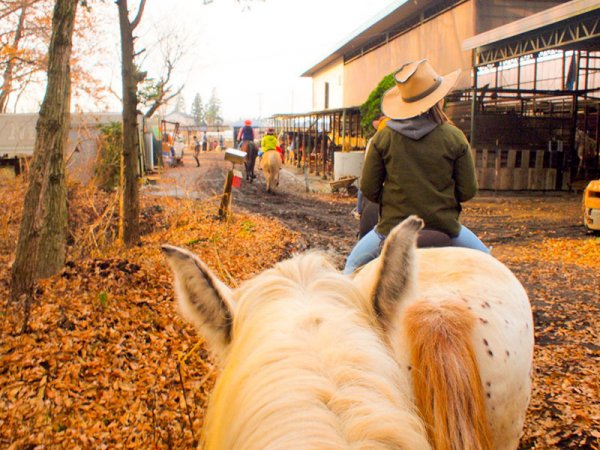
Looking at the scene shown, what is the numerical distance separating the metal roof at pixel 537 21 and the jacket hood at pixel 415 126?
1343 cm

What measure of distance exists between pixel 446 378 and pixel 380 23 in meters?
34.6

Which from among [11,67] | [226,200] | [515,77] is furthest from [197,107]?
[226,200]

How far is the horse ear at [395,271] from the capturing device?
169cm

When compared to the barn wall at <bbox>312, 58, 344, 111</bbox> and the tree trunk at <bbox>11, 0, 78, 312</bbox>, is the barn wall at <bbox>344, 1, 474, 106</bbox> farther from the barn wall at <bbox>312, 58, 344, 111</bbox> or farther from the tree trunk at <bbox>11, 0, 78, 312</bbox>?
the tree trunk at <bbox>11, 0, 78, 312</bbox>

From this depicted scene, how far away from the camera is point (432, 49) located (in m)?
27.3

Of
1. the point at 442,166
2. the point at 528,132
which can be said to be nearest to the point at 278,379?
the point at 442,166

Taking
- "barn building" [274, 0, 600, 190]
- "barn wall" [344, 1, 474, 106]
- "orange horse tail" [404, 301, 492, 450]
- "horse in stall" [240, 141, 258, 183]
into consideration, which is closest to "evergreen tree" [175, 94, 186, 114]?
"barn wall" [344, 1, 474, 106]

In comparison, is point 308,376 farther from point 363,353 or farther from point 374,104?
point 374,104

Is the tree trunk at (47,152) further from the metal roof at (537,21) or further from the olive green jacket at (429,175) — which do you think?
the metal roof at (537,21)

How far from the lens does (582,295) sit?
7.93m

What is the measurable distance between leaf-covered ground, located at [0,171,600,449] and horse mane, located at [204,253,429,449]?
95 centimetres

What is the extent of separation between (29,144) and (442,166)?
22805mm

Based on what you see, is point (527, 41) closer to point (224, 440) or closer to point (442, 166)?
point (442, 166)

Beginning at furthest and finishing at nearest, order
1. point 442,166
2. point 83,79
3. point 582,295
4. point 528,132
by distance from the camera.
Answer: point 83,79 → point 528,132 → point 582,295 → point 442,166
